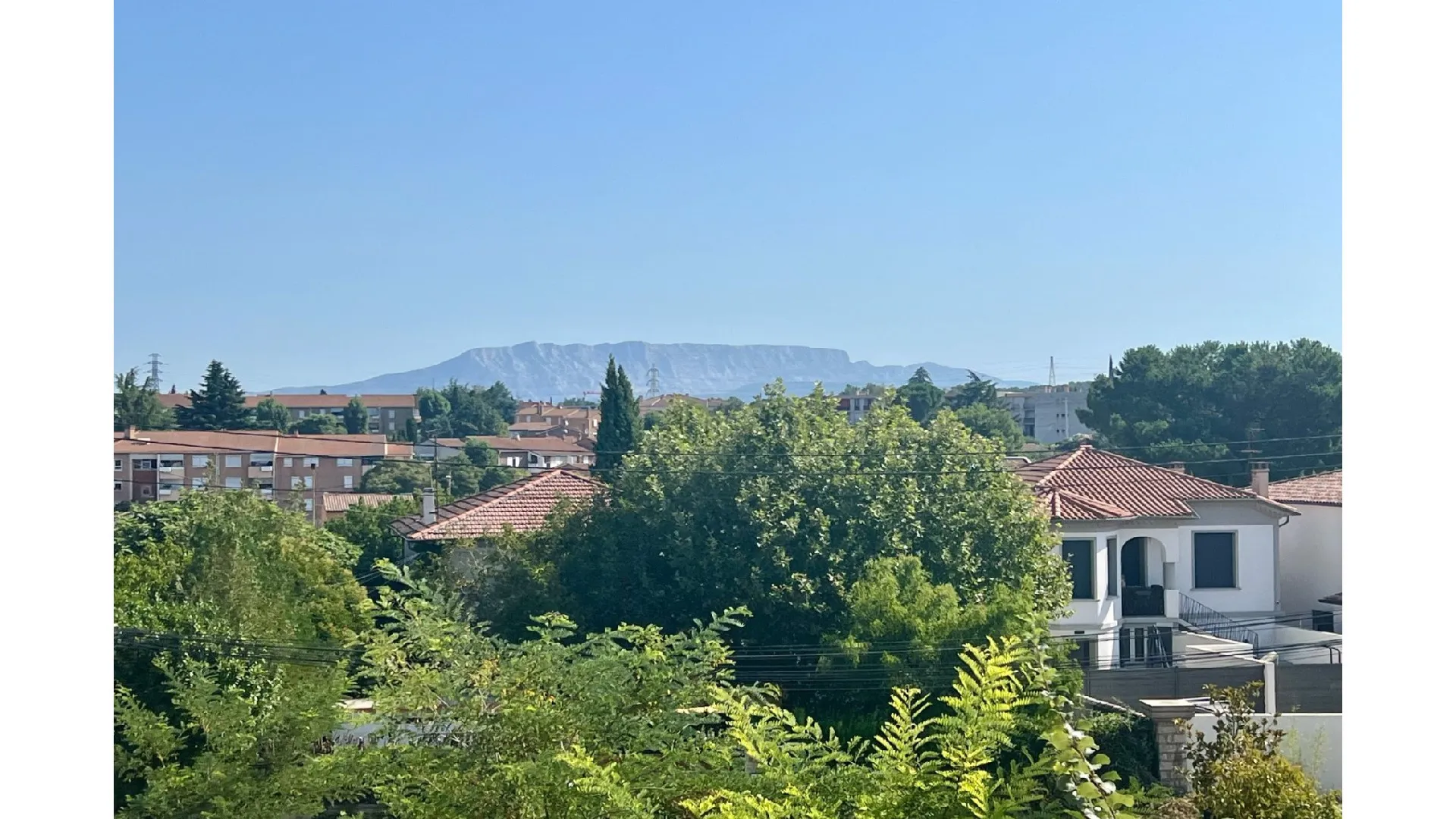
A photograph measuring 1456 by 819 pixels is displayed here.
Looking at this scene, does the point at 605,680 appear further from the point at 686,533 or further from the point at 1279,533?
the point at 1279,533

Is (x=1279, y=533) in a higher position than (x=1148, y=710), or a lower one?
higher

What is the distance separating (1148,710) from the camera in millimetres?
4969

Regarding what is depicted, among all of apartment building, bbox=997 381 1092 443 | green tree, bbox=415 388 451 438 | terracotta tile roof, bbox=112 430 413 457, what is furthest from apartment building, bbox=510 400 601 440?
apartment building, bbox=997 381 1092 443

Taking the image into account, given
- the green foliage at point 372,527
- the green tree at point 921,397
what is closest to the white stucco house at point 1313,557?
the green tree at point 921,397

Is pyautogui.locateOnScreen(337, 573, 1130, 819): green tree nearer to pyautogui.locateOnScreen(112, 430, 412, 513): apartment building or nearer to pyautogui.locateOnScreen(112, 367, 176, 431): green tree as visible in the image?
pyautogui.locateOnScreen(112, 367, 176, 431): green tree

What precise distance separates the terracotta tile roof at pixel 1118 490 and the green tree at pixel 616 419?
2764 mm

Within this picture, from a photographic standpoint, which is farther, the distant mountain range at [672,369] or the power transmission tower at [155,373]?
the distant mountain range at [672,369]

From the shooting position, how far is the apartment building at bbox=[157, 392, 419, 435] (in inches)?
316

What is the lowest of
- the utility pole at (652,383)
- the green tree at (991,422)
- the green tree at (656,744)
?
the green tree at (656,744)

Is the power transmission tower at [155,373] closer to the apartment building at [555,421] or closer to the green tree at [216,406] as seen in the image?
→ the green tree at [216,406]

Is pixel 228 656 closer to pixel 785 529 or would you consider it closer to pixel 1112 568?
pixel 785 529

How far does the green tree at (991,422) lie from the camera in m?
8.73

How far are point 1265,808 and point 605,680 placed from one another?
155 cm
